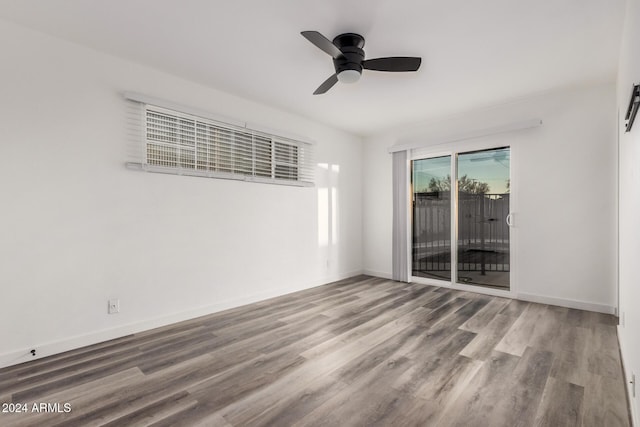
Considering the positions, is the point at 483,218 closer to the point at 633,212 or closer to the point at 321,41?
the point at 633,212

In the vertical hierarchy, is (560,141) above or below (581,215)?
above

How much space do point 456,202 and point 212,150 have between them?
3436mm

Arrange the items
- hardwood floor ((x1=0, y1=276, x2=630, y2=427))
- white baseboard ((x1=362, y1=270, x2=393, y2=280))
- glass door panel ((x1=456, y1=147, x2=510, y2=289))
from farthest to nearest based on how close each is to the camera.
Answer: white baseboard ((x1=362, y1=270, x2=393, y2=280)), glass door panel ((x1=456, y1=147, x2=510, y2=289)), hardwood floor ((x1=0, y1=276, x2=630, y2=427))

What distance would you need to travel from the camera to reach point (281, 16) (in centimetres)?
225

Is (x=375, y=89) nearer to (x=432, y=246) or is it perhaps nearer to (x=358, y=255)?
(x=432, y=246)

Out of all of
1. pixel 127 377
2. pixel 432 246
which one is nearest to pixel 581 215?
pixel 432 246

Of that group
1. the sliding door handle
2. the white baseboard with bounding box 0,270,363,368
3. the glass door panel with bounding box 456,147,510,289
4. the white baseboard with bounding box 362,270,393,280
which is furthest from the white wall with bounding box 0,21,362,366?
the sliding door handle

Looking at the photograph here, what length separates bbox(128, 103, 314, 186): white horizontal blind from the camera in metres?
3.03

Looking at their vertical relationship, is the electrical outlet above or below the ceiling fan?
below

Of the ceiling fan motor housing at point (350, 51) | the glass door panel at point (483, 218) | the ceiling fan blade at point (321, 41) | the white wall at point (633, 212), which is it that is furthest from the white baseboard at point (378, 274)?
the ceiling fan blade at point (321, 41)

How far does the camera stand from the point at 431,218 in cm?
484

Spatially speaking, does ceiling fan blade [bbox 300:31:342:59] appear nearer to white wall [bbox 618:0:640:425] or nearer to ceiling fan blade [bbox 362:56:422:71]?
ceiling fan blade [bbox 362:56:422:71]

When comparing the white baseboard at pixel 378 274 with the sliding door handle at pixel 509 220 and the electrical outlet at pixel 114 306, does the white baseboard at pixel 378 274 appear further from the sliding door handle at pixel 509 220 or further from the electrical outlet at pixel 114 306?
the electrical outlet at pixel 114 306

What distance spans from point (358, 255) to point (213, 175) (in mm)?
3078
